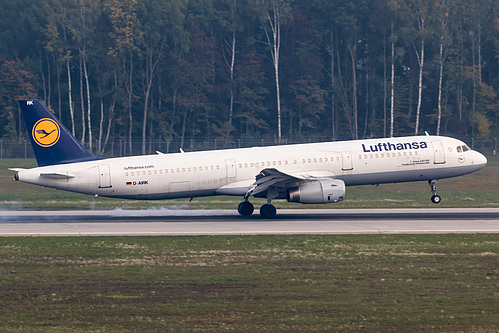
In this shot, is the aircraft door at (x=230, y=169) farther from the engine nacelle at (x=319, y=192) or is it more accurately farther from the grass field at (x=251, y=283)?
the grass field at (x=251, y=283)

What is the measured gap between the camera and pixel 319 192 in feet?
118

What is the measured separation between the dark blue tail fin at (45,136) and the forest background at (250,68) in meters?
56.7

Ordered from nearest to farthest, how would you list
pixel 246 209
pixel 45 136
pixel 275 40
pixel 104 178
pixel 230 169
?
pixel 45 136 < pixel 104 178 < pixel 230 169 < pixel 246 209 < pixel 275 40

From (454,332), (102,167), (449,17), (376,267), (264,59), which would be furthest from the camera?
(264,59)

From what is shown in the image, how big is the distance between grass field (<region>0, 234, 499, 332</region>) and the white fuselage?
23.4 ft

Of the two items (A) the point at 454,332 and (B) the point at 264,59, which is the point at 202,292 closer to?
(A) the point at 454,332

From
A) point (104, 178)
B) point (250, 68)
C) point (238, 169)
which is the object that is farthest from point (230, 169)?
point (250, 68)

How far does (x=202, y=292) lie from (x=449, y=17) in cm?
8476

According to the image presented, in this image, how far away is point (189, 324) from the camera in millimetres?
16484

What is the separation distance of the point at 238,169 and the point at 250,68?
63.1m

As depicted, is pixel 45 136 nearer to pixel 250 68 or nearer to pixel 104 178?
pixel 104 178

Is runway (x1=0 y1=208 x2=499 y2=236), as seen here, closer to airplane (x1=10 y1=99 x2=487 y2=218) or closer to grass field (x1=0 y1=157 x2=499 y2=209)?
airplane (x1=10 y1=99 x2=487 y2=218)

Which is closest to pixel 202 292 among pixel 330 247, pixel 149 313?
pixel 149 313

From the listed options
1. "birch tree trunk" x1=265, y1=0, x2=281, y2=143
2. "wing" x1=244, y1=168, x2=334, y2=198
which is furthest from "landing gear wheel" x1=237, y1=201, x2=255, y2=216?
"birch tree trunk" x1=265, y1=0, x2=281, y2=143
